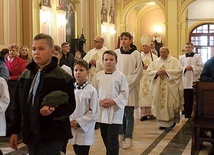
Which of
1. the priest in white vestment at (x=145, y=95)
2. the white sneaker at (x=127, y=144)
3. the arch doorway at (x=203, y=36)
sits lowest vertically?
the white sneaker at (x=127, y=144)

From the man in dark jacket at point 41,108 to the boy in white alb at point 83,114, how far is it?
123 cm

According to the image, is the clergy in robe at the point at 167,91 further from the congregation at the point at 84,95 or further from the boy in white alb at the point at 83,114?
the boy in white alb at the point at 83,114

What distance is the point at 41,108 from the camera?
2.62 m

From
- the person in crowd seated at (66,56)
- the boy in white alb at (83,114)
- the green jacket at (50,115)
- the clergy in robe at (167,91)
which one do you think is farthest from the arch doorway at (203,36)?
the green jacket at (50,115)

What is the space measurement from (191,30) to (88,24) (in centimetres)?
1100

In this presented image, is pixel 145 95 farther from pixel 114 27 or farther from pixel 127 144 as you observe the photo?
pixel 114 27

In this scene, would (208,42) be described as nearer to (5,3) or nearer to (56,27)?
(56,27)

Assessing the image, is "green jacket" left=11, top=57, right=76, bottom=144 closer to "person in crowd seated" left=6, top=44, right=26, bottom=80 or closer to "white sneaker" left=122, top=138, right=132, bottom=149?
"white sneaker" left=122, top=138, right=132, bottom=149

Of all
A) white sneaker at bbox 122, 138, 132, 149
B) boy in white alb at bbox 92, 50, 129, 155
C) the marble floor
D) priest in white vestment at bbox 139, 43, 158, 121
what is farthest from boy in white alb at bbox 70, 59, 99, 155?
priest in white vestment at bbox 139, 43, 158, 121

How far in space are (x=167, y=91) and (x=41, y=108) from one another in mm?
5596

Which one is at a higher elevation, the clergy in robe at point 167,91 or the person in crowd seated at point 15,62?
the person in crowd seated at point 15,62

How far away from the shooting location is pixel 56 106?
8.49 feet

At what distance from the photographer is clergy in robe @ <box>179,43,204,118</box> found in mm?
9727

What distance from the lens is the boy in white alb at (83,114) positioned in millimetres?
4027
